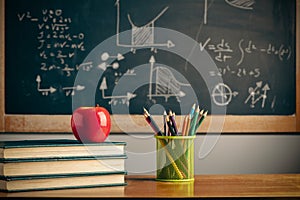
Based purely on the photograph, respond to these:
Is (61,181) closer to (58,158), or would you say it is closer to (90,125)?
(58,158)

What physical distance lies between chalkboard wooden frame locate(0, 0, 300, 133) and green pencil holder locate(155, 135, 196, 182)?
514 mm

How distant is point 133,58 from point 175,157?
64 centimetres

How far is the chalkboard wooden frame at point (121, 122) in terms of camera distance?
2164mm

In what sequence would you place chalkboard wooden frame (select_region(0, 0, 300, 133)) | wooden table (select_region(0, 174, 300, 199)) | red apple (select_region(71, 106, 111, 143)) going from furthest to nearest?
1. chalkboard wooden frame (select_region(0, 0, 300, 133))
2. red apple (select_region(71, 106, 111, 143))
3. wooden table (select_region(0, 174, 300, 199))

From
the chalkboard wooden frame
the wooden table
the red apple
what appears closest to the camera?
the wooden table

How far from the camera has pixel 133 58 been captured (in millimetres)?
2203

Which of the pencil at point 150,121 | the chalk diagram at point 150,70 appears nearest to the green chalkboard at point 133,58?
the chalk diagram at point 150,70

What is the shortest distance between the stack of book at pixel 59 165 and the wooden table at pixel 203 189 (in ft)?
0.10

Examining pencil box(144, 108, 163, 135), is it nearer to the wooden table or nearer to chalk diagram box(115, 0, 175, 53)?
the wooden table

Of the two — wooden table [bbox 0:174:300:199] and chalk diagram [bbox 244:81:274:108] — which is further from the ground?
chalk diagram [bbox 244:81:274:108]

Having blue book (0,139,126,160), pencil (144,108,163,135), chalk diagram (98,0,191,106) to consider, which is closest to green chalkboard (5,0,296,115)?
chalk diagram (98,0,191,106)

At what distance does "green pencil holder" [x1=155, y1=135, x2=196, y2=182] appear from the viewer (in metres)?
1.66

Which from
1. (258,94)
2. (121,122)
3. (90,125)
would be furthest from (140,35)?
(90,125)

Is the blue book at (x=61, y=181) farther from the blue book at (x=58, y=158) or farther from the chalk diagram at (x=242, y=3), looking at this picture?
the chalk diagram at (x=242, y=3)
